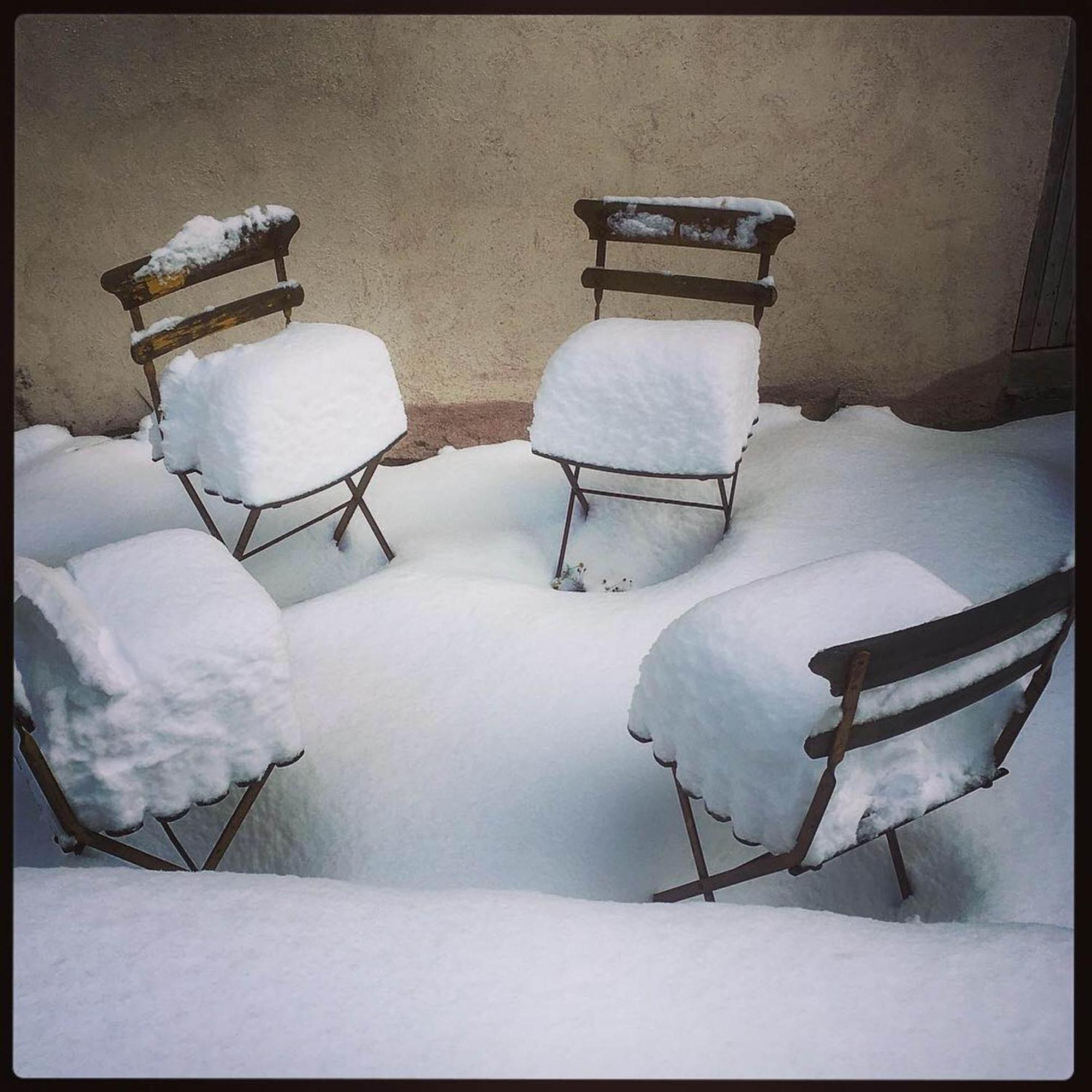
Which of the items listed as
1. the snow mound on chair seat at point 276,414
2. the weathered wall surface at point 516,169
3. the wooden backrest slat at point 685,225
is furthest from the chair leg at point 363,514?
the wooden backrest slat at point 685,225

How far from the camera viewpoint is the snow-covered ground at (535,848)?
133 centimetres

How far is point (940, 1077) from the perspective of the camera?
50.7 inches

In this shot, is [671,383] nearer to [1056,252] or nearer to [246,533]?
[246,533]

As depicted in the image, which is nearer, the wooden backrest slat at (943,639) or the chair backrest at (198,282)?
the wooden backrest slat at (943,639)

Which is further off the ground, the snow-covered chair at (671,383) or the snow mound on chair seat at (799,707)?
the snow-covered chair at (671,383)

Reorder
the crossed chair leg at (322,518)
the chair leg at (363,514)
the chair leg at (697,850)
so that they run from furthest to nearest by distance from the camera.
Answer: the chair leg at (363,514), the crossed chair leg at (322,518), the chair leg at (697,850)

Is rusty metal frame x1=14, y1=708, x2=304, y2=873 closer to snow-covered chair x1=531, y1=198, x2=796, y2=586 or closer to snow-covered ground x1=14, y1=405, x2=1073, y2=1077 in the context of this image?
snow-covered ground x1=14, y1=405, x2=1073, y2=1077

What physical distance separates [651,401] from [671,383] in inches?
3.1

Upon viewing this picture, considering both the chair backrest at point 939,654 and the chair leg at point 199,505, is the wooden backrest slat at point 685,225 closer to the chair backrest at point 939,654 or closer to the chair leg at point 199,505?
the chair leg at point 199,505

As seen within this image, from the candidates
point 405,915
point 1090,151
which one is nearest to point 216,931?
point 405,915

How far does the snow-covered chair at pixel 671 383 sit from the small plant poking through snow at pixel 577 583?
182 millimetres

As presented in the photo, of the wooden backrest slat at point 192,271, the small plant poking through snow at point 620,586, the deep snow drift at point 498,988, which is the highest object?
the wooden backrest slat at point 192,271

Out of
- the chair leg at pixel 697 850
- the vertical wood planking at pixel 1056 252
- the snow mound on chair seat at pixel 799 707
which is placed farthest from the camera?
the vertical wood planking at pixel 1056 252

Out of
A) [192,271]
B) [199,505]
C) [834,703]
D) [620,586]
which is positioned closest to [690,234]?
[620,586]
